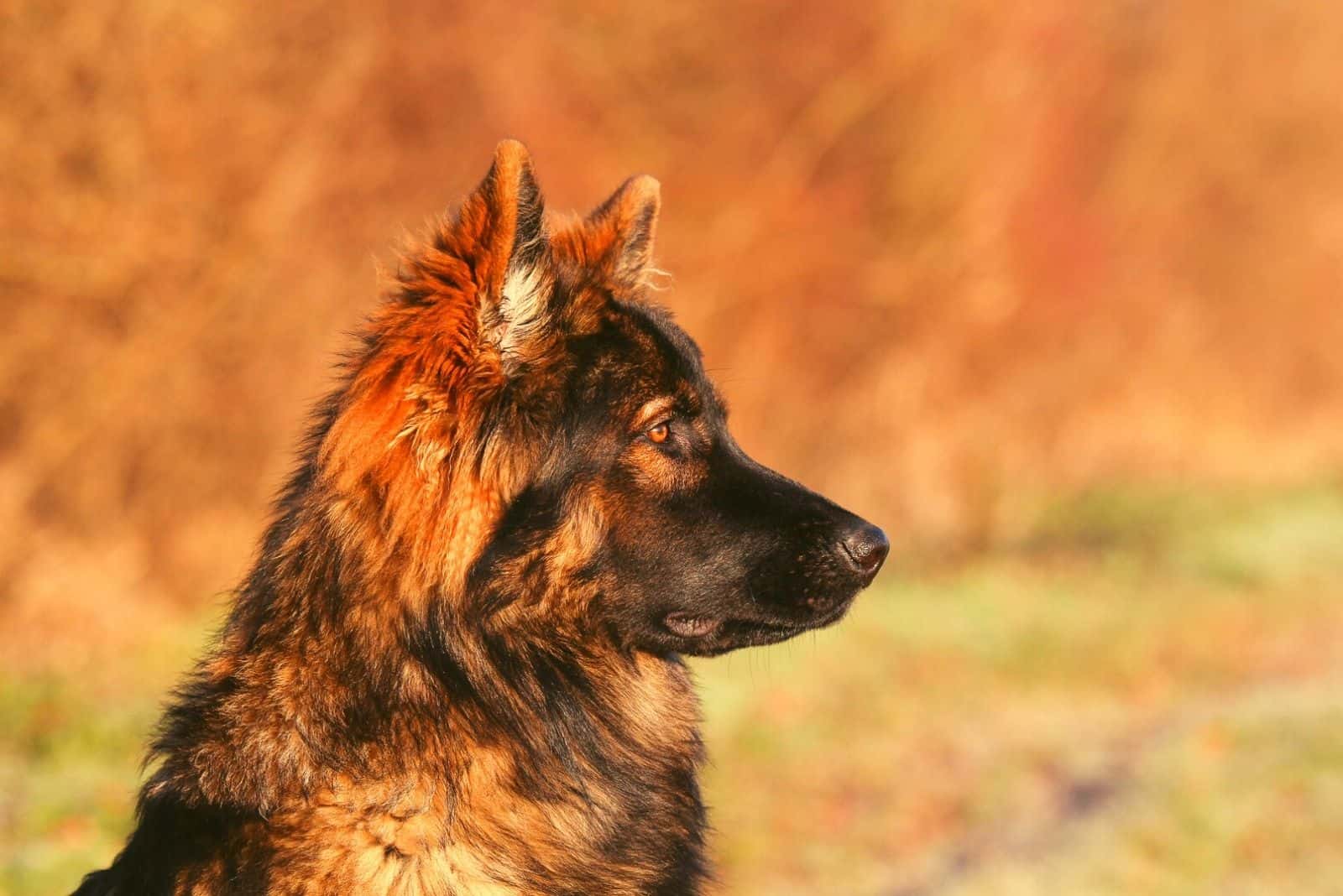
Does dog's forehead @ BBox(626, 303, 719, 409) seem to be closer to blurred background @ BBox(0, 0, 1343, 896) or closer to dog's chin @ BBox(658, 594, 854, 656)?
dog's chin @ BBox(658, 594, 854, 656)

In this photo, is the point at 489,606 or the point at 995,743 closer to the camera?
the point at 489,606

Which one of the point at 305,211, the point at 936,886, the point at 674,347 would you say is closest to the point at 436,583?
the point at 674,347

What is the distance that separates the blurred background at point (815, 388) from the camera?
→ 352 inches

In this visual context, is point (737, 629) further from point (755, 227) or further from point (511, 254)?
point (755, 227)

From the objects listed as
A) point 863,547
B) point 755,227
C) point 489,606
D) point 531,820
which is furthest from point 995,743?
point 489,606

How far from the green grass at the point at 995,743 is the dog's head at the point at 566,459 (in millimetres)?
1770

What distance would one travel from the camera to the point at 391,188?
39.9 ft

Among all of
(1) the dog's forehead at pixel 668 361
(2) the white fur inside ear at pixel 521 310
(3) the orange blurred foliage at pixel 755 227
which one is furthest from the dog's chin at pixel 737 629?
(3) the orange blurred foliage at pixel 755 227

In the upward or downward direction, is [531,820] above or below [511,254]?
below

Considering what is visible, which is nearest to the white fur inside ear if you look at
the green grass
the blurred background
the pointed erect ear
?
the pointed erect ear

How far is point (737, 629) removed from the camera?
435cm

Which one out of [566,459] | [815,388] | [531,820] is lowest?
[531,820]

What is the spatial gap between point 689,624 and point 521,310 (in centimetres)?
106

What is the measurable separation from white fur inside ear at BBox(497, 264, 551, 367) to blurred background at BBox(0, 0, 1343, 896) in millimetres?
884
